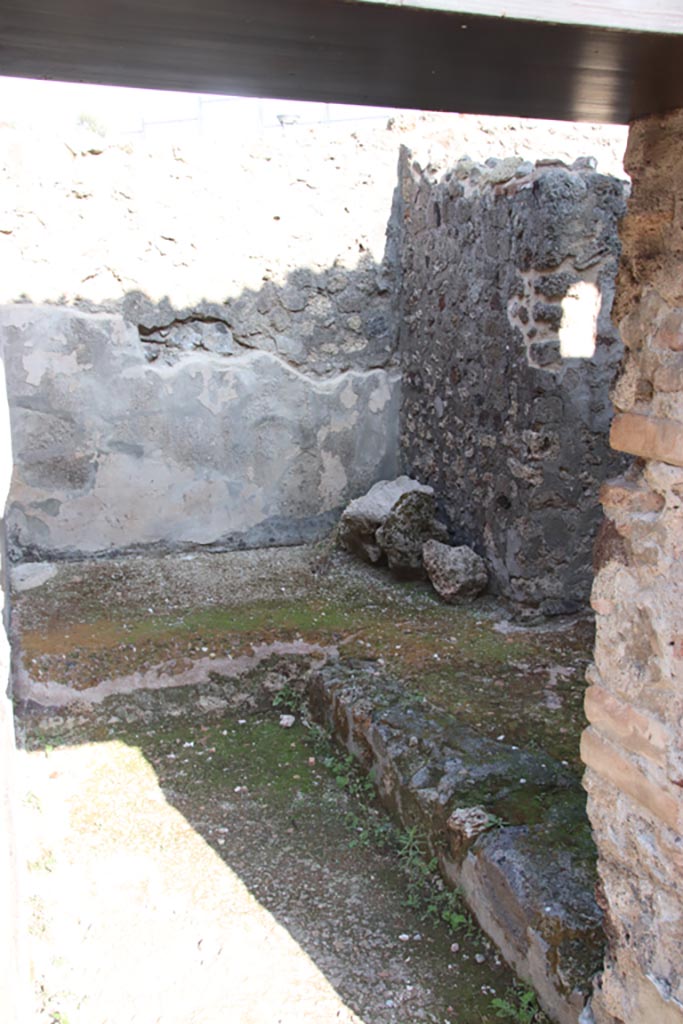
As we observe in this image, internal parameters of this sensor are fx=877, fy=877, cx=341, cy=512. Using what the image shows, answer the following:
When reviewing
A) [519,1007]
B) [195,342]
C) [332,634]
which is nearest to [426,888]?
[519,1007]

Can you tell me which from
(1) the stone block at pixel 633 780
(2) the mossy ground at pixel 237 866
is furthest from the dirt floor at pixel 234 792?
(1) the stone block at pixel 633 780

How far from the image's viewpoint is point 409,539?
473 centimetres

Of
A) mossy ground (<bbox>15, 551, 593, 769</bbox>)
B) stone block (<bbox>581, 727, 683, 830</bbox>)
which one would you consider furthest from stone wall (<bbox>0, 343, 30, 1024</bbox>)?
mossy ground (<bbox>15, 551, 593, 769</bbox>)

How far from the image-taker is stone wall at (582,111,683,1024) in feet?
5.41

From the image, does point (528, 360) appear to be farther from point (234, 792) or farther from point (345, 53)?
point (345, 53)

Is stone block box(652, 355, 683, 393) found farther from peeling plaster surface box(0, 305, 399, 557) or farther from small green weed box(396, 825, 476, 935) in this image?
peeling plaster surface box(0, 305, 399, 557)

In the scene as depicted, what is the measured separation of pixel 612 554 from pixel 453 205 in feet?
10.6

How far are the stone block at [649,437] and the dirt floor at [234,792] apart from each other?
143 cm

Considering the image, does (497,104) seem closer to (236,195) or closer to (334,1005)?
(334,1005)

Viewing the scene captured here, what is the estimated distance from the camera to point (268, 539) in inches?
214

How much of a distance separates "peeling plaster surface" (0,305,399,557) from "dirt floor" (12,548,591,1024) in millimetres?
351

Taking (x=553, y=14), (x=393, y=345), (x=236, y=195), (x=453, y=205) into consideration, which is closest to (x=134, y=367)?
(x=236, y=195)

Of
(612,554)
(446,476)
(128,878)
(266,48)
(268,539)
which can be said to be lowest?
(128,878)

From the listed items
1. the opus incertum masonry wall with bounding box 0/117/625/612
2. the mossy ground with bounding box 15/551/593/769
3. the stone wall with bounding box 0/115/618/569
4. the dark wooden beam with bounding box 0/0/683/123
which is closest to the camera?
the dark wooden beam with bounding box 0/0/683/123
